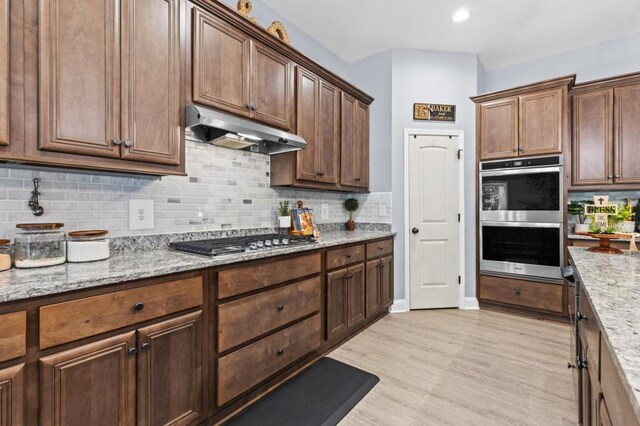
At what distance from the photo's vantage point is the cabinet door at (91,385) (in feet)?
3.57

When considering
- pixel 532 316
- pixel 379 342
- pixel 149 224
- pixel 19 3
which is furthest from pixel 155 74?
pixel 532 316

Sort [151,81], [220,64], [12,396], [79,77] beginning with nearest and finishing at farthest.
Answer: [12,396] < [79,77] < [151,81] < [220,64]

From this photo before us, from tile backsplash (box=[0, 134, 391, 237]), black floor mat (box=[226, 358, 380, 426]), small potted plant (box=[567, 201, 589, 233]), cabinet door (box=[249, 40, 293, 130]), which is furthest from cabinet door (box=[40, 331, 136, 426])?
small potted plant (box=[567, 201, 589, 233])

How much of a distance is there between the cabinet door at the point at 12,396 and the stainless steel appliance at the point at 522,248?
3938mm

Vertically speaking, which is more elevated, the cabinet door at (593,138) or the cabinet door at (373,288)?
the cabinet door at (593,138)

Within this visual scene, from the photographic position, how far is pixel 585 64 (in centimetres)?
368

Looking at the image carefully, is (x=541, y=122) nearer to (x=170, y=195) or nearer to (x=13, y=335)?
(x=170, y=195)

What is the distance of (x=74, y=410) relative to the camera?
3.74 feet

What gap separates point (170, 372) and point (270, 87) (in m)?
2.00

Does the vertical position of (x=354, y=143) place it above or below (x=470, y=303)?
above

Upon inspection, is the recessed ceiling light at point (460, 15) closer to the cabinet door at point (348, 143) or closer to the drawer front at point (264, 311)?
the cabinet door at point (348, 143)

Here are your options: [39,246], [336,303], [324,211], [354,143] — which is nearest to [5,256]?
[39,246]

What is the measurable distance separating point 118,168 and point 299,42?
2490mm

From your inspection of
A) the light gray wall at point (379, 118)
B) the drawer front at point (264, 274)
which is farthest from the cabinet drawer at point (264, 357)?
the light gray wall at point (379, 118)
